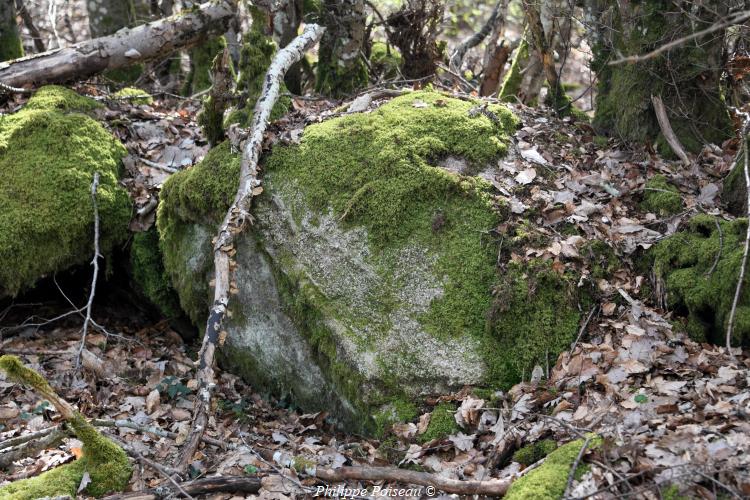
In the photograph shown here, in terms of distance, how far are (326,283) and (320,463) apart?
1.37 meters

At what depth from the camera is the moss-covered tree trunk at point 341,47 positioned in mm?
7754

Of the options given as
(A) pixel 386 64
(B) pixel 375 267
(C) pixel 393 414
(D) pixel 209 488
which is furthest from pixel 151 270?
(A) pixel 386 64

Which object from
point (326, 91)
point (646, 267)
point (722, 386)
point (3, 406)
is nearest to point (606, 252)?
point (646, 267)

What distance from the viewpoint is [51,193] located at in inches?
244

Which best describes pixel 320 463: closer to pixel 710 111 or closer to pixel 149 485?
pixel 149 485

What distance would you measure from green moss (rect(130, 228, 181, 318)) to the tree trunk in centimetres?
455

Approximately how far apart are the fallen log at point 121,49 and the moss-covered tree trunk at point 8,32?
1.03 m

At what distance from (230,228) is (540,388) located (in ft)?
8.70

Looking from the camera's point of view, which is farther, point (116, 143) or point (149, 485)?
point (116, 143)

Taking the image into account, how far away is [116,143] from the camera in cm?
682

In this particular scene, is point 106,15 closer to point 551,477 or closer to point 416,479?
point 416,479

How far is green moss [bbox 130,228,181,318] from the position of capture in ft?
21.4

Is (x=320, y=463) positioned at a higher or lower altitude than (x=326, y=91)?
lower

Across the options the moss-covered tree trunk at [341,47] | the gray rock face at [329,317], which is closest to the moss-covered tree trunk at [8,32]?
the moss-covered tree trunk at [341,47]
